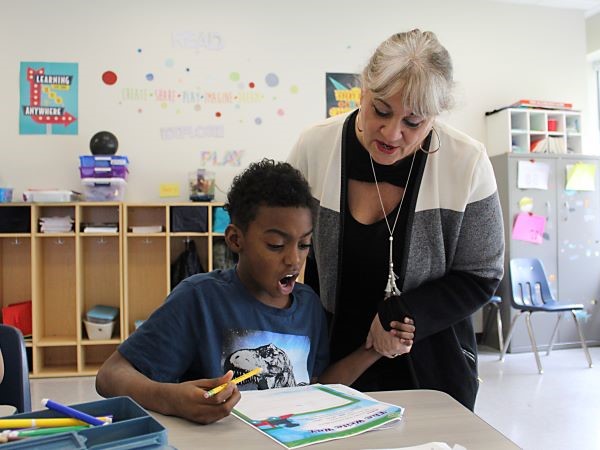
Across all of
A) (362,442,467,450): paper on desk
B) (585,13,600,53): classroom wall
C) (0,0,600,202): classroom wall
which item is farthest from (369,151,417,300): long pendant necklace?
(585,13,600,53): classroom wall

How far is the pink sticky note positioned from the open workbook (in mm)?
3956

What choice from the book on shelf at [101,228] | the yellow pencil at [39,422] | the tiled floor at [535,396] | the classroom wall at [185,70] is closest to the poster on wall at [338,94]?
the classroom wall at [185,70]

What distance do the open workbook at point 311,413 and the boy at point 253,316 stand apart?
14 cm

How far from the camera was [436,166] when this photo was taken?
140 centimetres

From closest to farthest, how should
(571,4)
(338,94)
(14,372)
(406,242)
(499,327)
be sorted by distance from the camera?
(406,242) → (14,372) → (499,327) → (338,94) → (571,4)

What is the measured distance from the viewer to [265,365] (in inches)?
47.4

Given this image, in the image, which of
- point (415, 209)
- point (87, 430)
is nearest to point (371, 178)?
point (415, 209)

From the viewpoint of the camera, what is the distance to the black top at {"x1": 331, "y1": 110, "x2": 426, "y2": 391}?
4.66ft

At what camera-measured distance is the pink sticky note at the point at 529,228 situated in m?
4.64

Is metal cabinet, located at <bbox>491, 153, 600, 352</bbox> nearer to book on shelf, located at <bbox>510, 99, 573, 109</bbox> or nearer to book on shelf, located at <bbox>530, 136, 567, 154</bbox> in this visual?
book on shelf, located at <bbox>530, 136, 567, 154</bbox>

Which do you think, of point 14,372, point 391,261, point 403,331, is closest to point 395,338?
point 403,331

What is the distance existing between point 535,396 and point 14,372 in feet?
9.52

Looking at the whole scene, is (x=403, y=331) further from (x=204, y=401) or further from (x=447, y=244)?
(x=204, y=401)

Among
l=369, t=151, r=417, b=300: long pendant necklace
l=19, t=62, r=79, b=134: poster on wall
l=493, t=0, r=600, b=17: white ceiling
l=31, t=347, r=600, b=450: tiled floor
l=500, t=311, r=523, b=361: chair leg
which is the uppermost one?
l=493, t=0, r=600, b=17: white ceiling
